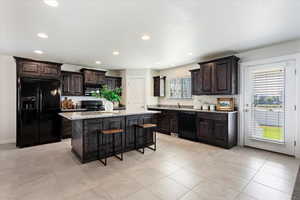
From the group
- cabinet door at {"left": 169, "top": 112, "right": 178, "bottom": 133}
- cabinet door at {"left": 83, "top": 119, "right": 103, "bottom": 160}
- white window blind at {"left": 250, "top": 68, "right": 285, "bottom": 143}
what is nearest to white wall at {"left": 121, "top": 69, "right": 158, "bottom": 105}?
cabinet door at {"left": 169, "top": 112, "right": 178, "bottom": 133}

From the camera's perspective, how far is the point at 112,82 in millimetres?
6387

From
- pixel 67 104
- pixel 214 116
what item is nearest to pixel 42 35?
pixel 67 104

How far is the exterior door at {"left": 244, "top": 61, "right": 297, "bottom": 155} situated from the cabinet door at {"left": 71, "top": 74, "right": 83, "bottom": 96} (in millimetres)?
5504

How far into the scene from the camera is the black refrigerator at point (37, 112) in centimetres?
403

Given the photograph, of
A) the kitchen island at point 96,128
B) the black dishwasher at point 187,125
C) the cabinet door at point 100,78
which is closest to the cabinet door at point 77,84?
the cabinet door at point 100,78

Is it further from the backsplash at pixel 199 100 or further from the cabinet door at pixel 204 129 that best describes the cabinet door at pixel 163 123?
the cabinet door at pixel 204 129

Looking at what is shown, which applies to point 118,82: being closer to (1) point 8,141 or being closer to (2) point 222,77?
(1) point 8,141

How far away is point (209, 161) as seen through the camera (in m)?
3.10

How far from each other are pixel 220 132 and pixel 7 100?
6342 mm

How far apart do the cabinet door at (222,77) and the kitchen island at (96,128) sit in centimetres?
212

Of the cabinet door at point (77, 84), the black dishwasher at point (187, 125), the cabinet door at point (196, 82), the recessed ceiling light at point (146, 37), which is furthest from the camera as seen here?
the cabinet door at point (77, 84)

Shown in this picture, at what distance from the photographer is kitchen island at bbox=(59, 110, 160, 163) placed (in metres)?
3.00

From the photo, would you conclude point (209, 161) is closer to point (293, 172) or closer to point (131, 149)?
point (293, 172)

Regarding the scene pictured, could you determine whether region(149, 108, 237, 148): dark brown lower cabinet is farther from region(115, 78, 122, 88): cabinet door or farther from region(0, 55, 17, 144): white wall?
region(0, 55, 17, 144): white wall
